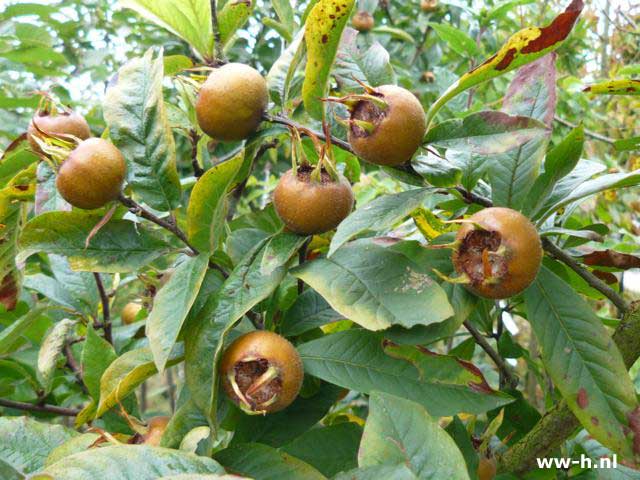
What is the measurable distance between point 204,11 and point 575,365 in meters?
0.86

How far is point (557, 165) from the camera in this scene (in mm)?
1037

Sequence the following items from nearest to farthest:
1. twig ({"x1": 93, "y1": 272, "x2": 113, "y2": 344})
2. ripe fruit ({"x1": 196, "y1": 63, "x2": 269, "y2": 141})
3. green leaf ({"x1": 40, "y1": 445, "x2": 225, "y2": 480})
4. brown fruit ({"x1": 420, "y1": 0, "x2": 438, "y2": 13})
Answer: green leaf ({"x1": 40, "y1": 445, "x2": 225, "y2": 480}) < ripe fruit ({"x1": 196, "y1": 63, "x2": 269, "y2": 141}) < twig ({"x1": 93, "y1": 272, "x2": 113, "y2": 344}) < brown fruit ({"x1": 420, "y1": 0, "x2": 438, "y2": 13})

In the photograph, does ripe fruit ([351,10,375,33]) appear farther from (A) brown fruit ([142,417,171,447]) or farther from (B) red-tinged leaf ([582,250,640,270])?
(A) brown fruit ([142,417,171,447])

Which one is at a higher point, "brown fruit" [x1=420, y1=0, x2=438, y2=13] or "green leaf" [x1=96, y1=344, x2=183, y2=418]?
"green leaf" [x1=96, y1=344, x2=183, y2=418]

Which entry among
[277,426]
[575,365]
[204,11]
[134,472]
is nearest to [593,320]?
[575,365]

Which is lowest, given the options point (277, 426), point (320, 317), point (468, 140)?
point (277, 426)

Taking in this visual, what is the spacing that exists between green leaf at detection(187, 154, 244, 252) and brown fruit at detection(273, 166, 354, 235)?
8 centimetres

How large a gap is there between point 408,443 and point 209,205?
46cm

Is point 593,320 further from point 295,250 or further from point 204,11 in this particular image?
point 204,11

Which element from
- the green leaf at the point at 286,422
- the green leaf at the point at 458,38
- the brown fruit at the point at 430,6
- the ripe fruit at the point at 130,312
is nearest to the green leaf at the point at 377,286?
the green leaf at the point at 286,422

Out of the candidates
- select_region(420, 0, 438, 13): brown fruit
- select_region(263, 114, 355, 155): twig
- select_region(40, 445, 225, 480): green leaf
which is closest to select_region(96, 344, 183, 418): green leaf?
select_region(40, 445, 225, 480): green leaf

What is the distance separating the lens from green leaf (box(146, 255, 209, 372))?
894mm

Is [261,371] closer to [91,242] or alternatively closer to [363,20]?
[91,242]

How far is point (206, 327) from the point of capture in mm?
958
